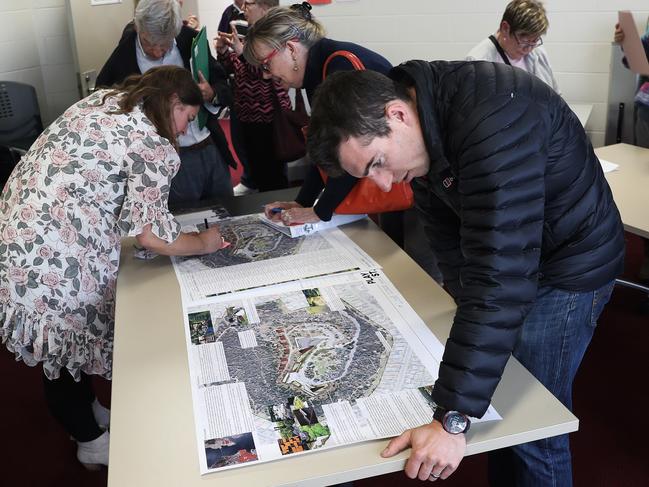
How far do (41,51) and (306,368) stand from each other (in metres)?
3.66

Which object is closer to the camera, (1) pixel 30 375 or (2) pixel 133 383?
(2) pixel 133 383

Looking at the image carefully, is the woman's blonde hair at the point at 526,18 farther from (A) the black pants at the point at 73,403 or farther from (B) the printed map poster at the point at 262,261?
(A) the black pants at the point at 73,403

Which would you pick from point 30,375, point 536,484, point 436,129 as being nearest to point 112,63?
point 30,375

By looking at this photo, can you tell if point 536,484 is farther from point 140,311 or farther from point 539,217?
point 140,311

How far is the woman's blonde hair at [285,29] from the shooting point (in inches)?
76.4

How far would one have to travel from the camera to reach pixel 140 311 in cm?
A: 158

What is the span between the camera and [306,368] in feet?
4.29

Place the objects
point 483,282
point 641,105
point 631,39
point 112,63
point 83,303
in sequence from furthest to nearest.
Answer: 1. point 631,39
2. point 641,105
3. point 112,63
4. point 83,303
5. point 483,282

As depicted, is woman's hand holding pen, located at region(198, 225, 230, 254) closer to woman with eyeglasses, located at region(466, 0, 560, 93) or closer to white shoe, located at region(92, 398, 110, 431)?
white shoe, located at region(92, 398, 110, 431)

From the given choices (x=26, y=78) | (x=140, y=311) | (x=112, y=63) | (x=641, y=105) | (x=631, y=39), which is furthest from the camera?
(x=26, y=78)

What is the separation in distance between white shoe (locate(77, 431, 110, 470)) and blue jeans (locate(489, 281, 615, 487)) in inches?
50.9

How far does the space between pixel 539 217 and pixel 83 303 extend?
4.04 ft

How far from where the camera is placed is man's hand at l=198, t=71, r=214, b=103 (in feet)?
8.75

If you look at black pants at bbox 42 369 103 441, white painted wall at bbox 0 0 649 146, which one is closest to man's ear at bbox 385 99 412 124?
black pants at bbox 42 369 103 441
